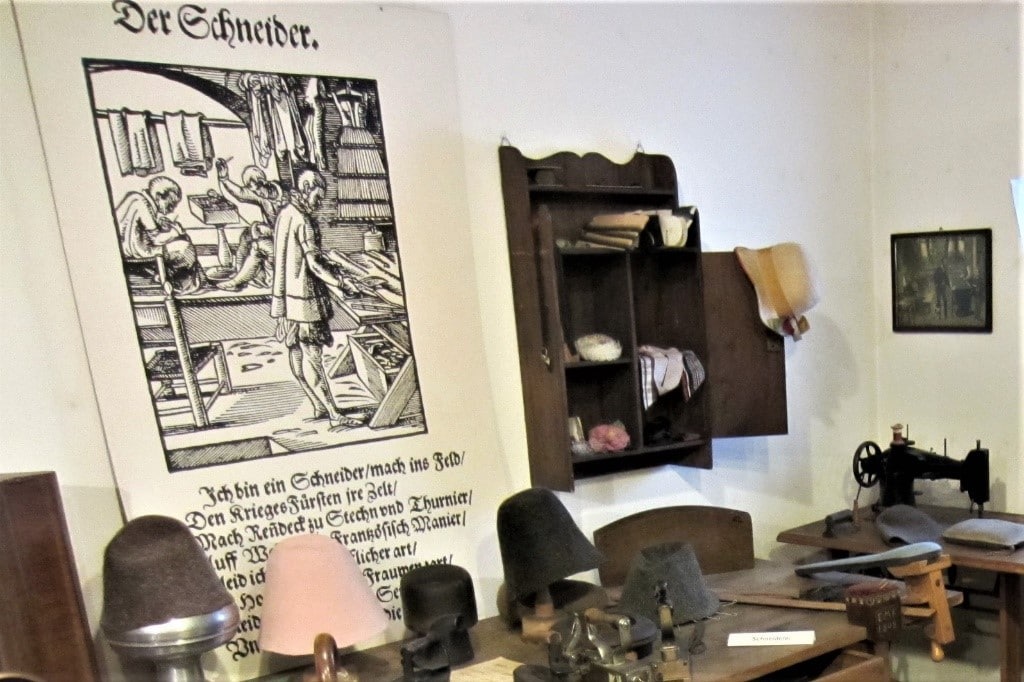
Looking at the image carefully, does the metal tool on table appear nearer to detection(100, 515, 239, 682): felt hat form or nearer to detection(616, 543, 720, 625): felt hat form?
detection(616, 543, 720, 625): felt hat form

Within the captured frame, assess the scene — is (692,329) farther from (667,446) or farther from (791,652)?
(791,652)

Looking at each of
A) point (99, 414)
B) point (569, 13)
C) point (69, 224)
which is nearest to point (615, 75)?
point (569, 13)

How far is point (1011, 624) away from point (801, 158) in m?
1.52

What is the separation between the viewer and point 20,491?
1342 millimetres

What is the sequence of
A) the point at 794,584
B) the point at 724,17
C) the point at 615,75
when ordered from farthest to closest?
1. the point at 724,17
2. the point at 615,75
3. the point at 794,584

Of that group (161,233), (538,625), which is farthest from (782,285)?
(161,233)

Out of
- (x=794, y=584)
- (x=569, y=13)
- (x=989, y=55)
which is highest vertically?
(x=569, y=13)

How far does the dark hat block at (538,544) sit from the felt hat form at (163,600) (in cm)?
61

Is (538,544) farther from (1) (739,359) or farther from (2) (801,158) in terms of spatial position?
(2) (801,158)

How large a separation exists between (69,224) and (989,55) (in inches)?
105

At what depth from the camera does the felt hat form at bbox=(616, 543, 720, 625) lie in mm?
1769

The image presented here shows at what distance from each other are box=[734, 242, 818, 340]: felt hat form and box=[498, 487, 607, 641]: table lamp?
3.03 ft

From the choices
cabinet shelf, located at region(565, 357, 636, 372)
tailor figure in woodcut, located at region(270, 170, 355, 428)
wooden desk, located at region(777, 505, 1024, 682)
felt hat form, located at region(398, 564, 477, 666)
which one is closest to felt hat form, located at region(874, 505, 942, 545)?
wooden desk, located at region(777, 505, 1024, 682)

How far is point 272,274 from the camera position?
69.3 inches
